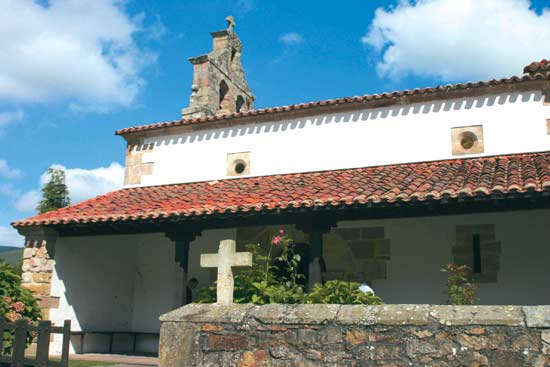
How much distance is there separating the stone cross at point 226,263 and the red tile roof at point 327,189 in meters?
2.90

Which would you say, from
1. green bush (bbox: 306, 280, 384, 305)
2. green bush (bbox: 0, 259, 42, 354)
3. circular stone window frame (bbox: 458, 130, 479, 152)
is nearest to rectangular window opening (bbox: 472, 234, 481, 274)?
circular stone window frame (bbox: 458, 130, 479, 152)

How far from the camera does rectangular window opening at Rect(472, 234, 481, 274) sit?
981cm

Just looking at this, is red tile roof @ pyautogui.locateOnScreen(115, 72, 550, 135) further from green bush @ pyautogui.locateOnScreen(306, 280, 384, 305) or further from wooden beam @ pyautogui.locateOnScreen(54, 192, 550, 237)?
green bush @ pyautogui.locateOnScreen(306, 280, 384, 305)

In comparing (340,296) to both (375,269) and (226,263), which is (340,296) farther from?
(375,269)

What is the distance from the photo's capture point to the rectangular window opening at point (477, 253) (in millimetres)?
9812

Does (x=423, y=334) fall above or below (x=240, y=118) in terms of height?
below

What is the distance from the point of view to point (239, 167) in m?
12.9

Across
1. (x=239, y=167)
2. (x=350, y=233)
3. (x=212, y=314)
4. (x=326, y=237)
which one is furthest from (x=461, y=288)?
(x=239, y=167)

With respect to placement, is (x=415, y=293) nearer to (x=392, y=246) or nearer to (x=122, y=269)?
(x=392, y=246)

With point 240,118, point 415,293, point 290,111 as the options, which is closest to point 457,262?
point 415,293

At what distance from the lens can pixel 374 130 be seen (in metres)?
11.8

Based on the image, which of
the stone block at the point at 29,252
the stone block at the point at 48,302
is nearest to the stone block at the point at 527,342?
the stone block at the point at 48,302

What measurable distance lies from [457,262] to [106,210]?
6.33 meters

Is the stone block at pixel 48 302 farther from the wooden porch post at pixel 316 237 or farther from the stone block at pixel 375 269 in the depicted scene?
the stone block at pixel 375 269
